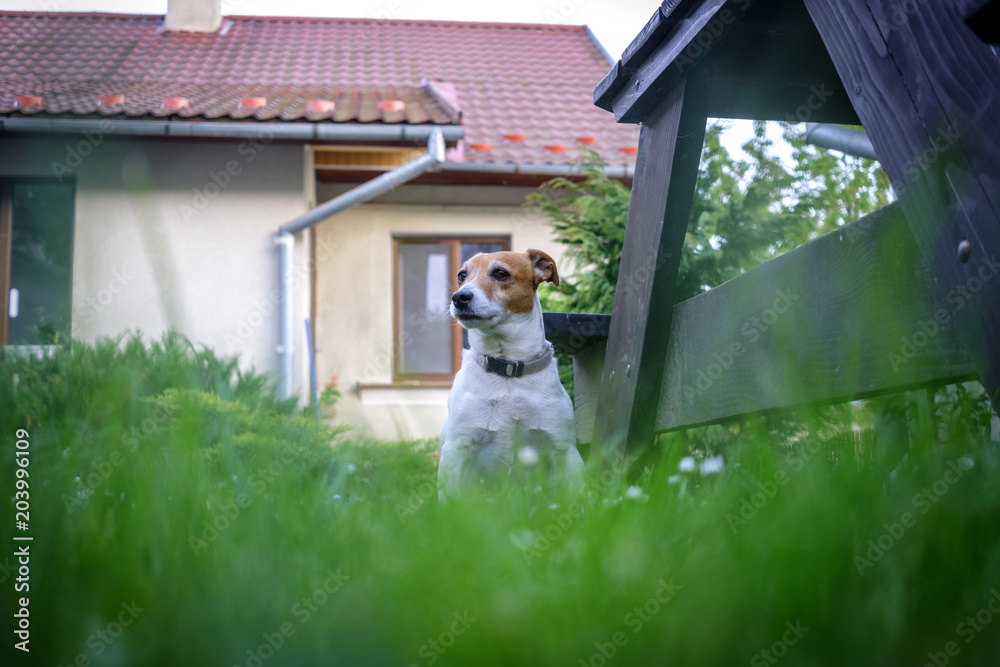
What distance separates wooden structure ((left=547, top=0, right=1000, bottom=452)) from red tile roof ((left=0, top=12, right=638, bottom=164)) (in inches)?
219

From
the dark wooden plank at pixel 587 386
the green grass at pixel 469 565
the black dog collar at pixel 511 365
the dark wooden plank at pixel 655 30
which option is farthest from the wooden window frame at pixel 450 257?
the green grass at pixel 469 565

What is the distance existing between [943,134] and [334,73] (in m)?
10.5

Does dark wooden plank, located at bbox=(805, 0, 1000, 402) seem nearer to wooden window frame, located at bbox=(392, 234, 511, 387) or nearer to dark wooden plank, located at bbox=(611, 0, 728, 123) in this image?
dark wooden plank, located at bbox=(611, 0, 728, 123)

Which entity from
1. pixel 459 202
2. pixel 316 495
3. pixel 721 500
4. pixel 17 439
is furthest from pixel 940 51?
pixel 459 202

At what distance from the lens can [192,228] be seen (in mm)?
7777

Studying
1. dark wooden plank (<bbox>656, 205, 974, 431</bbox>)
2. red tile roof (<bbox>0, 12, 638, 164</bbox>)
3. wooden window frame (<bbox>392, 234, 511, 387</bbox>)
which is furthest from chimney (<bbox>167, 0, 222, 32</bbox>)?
dark wooden plank (<bbox>656, 205, 974, 431</bbox>)

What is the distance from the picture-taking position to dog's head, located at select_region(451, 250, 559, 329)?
3.44m

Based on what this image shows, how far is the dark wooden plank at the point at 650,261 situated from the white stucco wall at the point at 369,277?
6.52m

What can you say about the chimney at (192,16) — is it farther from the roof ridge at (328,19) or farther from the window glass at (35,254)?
the window glass at (35,254)

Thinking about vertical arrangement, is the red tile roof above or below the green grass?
above

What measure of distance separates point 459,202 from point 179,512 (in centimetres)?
842

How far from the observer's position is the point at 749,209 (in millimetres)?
4285

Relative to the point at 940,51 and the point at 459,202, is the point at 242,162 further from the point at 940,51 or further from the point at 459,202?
the point at 940,51

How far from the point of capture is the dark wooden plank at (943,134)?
1.05m
